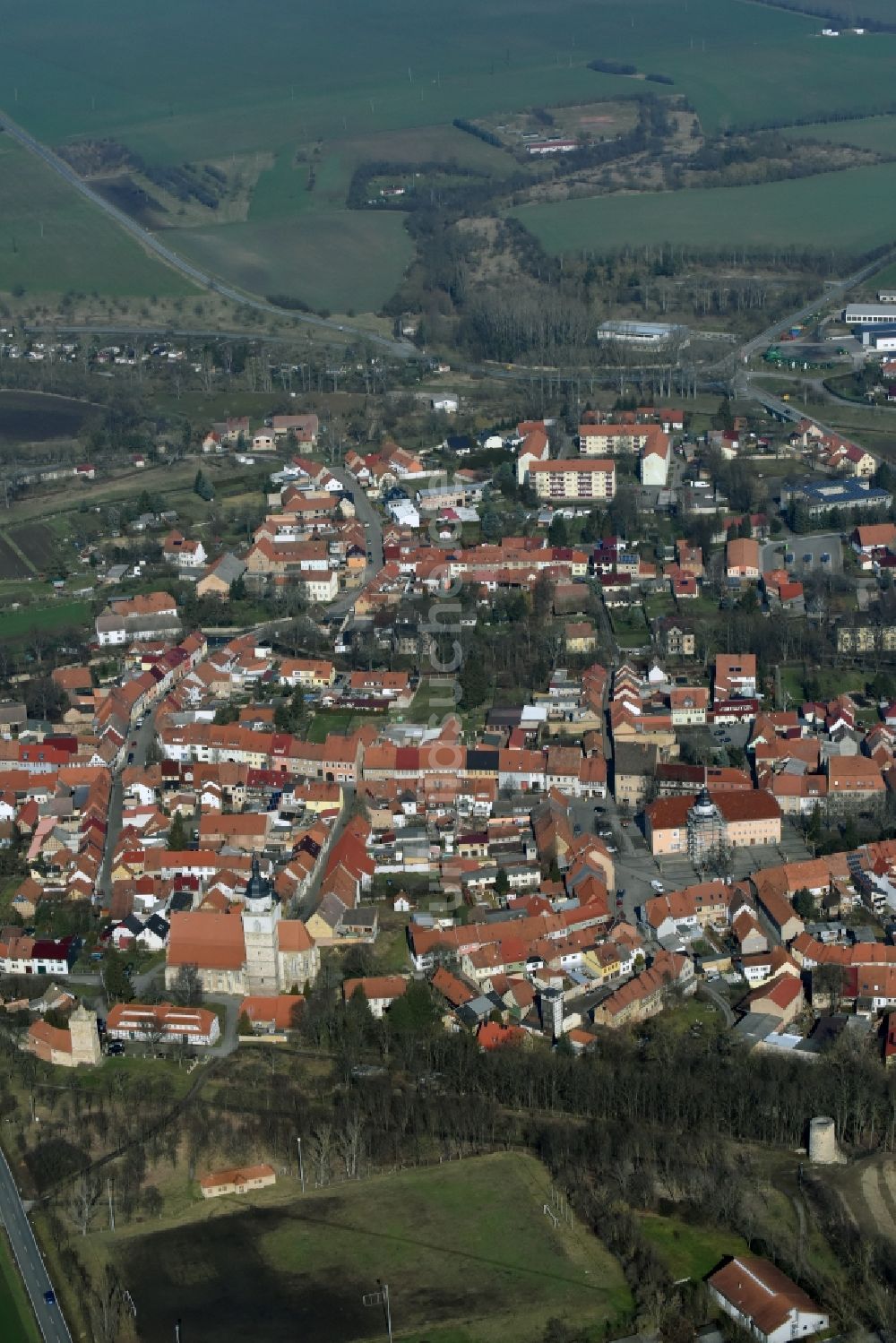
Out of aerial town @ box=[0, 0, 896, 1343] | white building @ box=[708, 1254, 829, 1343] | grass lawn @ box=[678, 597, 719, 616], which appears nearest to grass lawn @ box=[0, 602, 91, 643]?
aerial town @ box=[0, 0, 896, 1343]

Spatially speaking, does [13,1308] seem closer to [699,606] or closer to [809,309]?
A: [699,606]

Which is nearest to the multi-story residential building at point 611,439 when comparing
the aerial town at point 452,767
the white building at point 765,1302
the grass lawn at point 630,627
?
the aerial town at point 452,767

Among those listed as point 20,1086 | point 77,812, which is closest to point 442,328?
point 77,812

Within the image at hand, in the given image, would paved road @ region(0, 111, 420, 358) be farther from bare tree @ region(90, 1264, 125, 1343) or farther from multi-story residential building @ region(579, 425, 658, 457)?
bare tree @ region(90, 1264, 125, 1343)

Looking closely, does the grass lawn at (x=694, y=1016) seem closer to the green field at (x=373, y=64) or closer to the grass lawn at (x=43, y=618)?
the grass lawn at (x=43, y=618)

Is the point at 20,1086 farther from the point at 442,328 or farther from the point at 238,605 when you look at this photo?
the point at 442,328

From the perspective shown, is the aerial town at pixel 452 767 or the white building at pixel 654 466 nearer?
the aerial town at pixel 452 767
